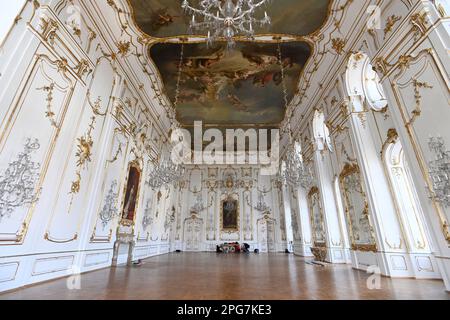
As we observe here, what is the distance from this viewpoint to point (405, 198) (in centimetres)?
533

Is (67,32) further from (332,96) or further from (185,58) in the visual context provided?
(332,96)

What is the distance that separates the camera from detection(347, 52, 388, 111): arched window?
6.12 meters

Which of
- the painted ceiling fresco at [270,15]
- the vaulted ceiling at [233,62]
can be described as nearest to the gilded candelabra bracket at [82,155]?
the painted ceiling fresco at [270,15]

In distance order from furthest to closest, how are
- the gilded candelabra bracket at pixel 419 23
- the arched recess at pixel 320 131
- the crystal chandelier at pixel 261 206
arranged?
the crystal chandelier at pixel 261 206 → the arched recess at pixel 320 131 → the gilded candelabra bracket at pixel 419 23

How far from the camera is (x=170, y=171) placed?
6457 mm

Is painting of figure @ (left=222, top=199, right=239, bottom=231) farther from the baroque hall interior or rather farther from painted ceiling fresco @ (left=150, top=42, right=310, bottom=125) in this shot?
painted ceiling fresco @ (left=150, top=42, right=310, bottom=125)

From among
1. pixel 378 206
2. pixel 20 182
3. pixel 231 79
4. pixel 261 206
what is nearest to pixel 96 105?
pixel 20 182

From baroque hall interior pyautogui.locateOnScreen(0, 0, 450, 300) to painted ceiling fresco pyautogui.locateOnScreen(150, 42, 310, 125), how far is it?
7 cm

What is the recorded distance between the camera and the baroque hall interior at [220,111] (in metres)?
3.67

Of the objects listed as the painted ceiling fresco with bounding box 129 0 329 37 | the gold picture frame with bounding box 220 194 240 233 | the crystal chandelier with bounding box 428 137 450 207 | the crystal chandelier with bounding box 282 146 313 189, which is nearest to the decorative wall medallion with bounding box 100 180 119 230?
the painted ceiling fresco with bounding box 129 0 329 37

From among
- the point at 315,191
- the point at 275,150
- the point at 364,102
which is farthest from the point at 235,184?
the point at 364,102

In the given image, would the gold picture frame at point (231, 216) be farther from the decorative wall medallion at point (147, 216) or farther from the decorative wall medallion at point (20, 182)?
the decorative wall medallion at point (20, 182)

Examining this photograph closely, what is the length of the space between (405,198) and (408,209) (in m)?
0.26

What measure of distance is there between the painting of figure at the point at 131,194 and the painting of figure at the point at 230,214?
8.49m
